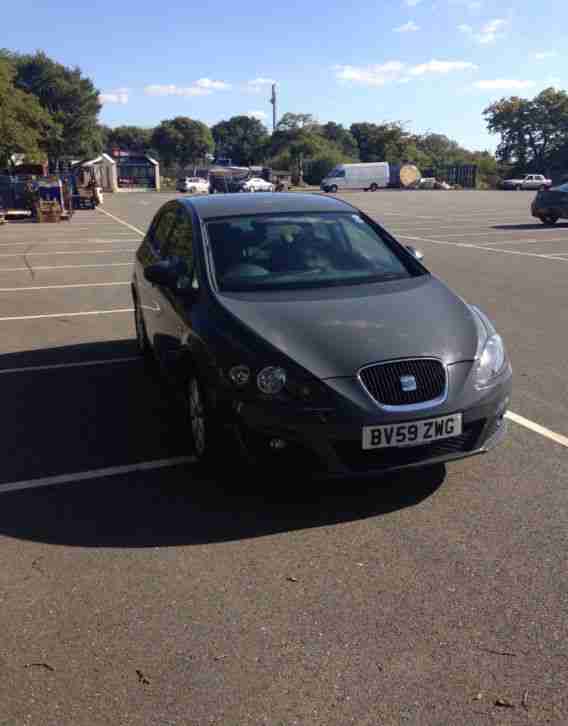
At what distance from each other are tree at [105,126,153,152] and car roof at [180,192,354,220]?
417 ft

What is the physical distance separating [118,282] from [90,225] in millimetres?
14374

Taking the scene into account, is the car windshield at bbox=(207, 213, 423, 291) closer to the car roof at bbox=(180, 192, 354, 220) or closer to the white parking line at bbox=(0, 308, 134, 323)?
the car roof at bbox=(180, 192, 354, 220)

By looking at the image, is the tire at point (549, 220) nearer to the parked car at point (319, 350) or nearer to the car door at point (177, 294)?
the parked car at point (319, 350)

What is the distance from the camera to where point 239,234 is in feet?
16.6

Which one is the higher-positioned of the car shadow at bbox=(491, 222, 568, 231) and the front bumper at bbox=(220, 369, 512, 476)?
the front bumper at bbox=(220, 369, 512, 476)

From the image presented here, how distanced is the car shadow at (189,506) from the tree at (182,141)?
11795 centimetres

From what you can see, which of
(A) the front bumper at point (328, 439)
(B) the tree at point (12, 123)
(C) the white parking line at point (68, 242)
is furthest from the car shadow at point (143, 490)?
(B) the tree at point (12, 123)

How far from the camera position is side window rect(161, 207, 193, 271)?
5094 millimetres

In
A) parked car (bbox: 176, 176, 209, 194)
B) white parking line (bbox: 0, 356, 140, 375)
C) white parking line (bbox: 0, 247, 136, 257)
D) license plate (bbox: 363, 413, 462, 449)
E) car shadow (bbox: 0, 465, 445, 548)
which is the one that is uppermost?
Result: license plate (bbox: 363, 413, 462, 449)

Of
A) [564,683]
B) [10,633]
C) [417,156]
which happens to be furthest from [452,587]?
[417,156]

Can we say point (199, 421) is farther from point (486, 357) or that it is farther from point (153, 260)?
point (153, 260)

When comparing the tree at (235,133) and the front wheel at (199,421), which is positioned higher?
the tree at (235,133)

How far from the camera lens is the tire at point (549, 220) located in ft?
71.0

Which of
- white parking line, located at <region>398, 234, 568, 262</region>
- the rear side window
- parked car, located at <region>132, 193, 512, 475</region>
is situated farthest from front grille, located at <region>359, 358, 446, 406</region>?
white parking line, located at <region>398, 234, 568, 262</region>
